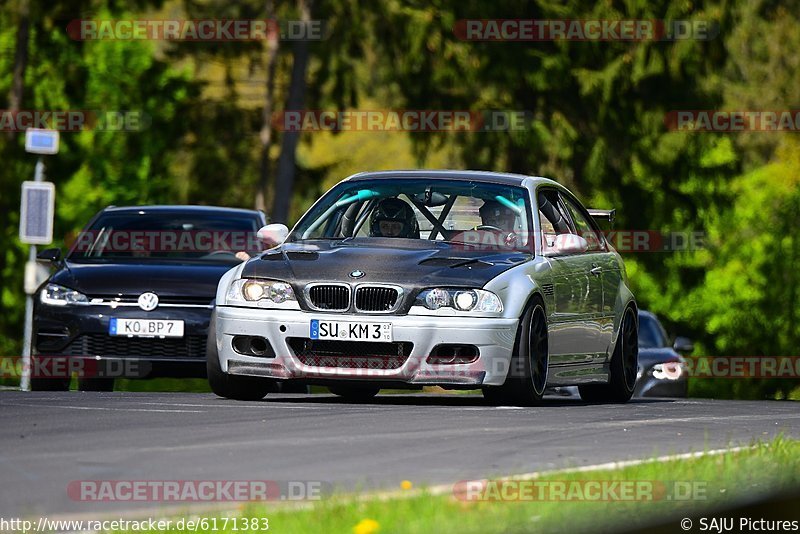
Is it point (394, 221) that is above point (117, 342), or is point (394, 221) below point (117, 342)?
above

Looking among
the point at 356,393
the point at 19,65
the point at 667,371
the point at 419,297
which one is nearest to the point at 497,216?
the point at 419,297

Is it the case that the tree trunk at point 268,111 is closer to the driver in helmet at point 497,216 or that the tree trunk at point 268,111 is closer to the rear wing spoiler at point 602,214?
the rear wing spoiler at point 602,214

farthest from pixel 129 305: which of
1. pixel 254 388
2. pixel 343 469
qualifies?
pixel 343 469

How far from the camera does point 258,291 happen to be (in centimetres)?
1177

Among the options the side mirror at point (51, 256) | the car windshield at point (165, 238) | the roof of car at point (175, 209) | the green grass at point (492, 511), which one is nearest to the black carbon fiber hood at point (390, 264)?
the car windshield at point (165, 238)

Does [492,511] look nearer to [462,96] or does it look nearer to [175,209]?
[175,209]

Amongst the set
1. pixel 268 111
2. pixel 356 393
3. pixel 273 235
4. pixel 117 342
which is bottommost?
pixel 356 393

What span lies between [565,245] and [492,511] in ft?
22.0

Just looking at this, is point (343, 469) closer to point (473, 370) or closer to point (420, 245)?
point (473, 370)

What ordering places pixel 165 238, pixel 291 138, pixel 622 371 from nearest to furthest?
pixel 622 371 → pixel 165 238 → pixel 291 138

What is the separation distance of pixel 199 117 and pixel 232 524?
120ft

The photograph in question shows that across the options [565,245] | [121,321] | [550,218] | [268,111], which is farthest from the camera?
[268,111]

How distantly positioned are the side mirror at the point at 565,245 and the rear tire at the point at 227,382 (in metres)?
2.18

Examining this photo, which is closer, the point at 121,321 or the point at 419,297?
the point at 419,297
